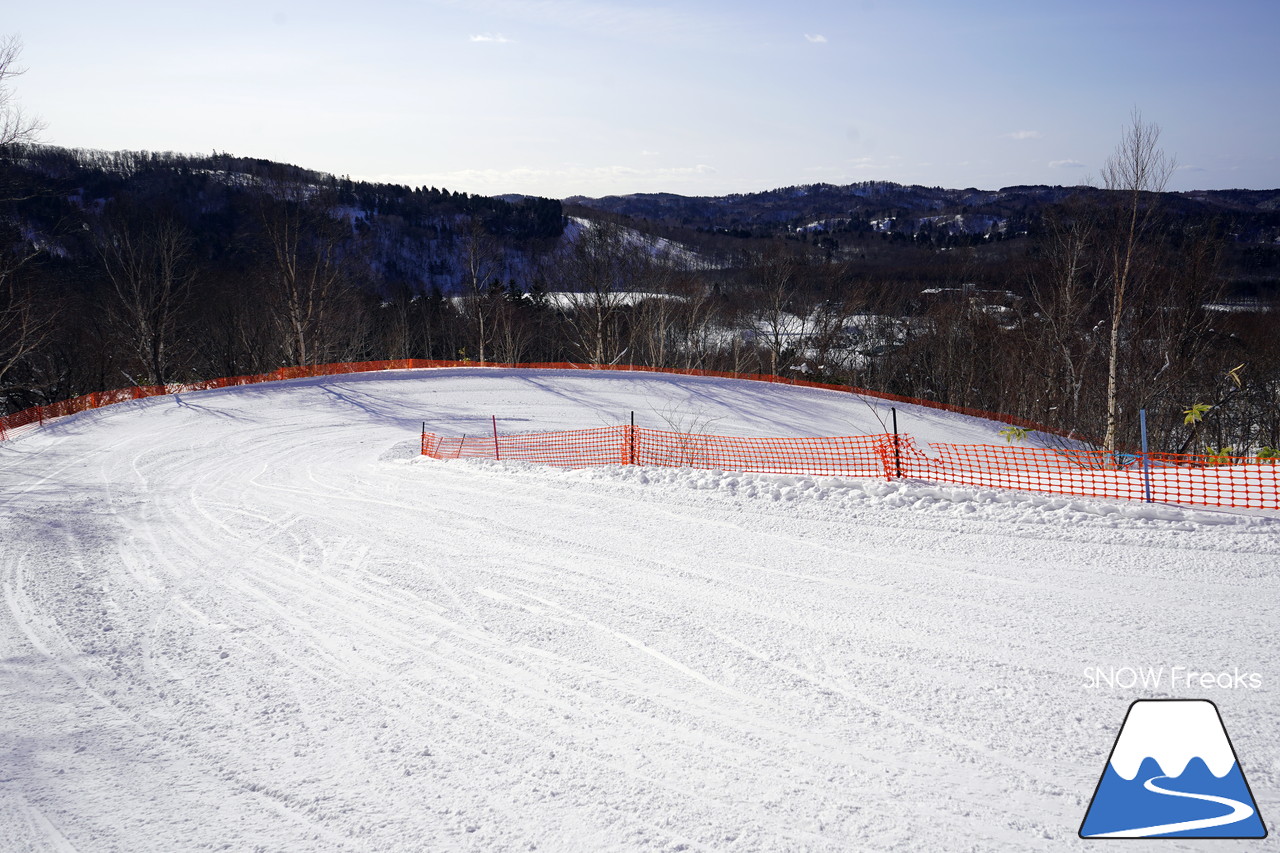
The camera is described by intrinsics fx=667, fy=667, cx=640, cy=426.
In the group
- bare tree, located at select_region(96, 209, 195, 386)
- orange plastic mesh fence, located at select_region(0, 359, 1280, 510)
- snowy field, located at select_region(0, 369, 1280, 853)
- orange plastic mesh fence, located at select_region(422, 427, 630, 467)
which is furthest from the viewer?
bare tree, located at select_region(96, 209, 195, 386)

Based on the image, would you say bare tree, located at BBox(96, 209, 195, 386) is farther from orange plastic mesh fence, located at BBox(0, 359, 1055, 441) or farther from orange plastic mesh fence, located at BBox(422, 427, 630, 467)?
orange plastic mesh fence, located at BBox(422, 427, 630, 467)

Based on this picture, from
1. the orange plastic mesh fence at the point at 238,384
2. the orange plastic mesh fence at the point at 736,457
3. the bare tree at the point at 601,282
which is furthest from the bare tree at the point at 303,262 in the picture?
the orange plastic mesh fence at the point at 736,457

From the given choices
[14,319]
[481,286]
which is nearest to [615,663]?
[14,319]

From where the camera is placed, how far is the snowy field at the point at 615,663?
384 cm

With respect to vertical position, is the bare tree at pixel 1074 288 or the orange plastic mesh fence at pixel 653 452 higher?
the bare tree at pixel 1074 288

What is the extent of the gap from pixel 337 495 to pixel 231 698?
7.51 m

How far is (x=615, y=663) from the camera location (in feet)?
18.1

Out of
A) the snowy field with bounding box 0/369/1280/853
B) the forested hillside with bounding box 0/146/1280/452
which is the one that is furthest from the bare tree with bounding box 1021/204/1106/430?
the snowy field with bounding box 0/369/1280/853

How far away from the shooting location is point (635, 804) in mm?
3885

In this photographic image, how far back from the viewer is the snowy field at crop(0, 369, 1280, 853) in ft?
12.6

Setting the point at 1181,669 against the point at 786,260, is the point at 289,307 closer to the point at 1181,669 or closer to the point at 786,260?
the point at 786,260

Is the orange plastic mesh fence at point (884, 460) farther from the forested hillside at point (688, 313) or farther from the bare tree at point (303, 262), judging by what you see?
the bare tree at point (303, 262)

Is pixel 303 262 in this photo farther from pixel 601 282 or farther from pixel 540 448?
pixel 540 448

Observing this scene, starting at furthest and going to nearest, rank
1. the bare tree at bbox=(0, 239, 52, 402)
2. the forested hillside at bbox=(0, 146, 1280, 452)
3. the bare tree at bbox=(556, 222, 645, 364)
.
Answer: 1. the bare tree at bbox=(556, 222, 645, 364)
2. the bare tree at bbox=(0, 239, 52, 402)
3. the forested hillside at bbox=(0, 146, 1280, 452)
